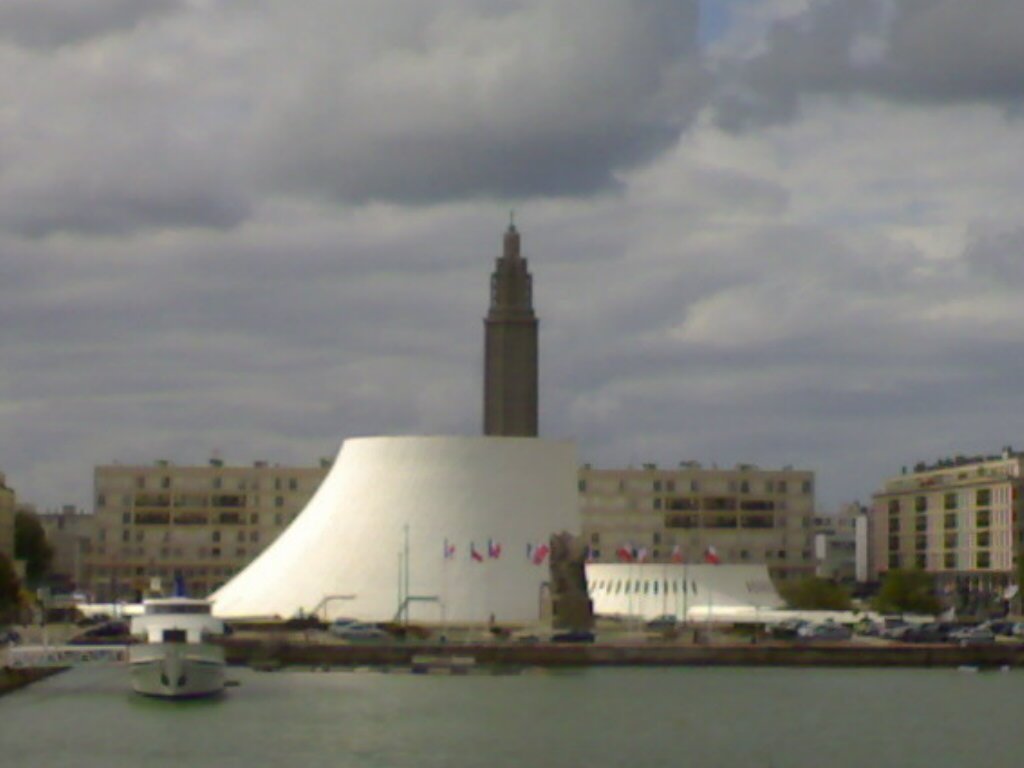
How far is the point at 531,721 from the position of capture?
163 feet

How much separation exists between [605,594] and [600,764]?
3968 cm

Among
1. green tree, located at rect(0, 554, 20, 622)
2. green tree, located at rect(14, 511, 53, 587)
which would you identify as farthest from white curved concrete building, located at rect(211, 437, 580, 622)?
green tree, located at rect(14, 511, 53, 587)

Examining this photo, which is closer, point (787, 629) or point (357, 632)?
point (357, 632)

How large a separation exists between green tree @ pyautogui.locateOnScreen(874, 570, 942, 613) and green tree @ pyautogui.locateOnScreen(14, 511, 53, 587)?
112 feet

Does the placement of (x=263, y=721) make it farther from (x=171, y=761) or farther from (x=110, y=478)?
(x=110, y=478)

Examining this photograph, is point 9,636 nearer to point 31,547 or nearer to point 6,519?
point 6,519

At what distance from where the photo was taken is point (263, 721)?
48594mm

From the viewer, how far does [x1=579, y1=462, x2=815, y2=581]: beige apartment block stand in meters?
102

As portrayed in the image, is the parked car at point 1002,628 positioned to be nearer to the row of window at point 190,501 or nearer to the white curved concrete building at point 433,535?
the white curved concrete building at point 433,535

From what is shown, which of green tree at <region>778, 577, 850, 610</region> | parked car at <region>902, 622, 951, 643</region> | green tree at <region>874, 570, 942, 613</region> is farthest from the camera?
green tree at <region>874, 570, 942, 613</region>

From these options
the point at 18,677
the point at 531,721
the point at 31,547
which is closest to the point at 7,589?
the point at 18,677

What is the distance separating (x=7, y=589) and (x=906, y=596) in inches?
1170

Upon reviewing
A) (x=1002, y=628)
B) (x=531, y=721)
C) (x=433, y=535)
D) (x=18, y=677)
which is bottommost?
(x=531, y=721)

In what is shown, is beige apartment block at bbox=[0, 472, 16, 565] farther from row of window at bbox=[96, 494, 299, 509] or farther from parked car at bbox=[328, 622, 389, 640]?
parked car at bbox=[328, 622, 389, 640]
